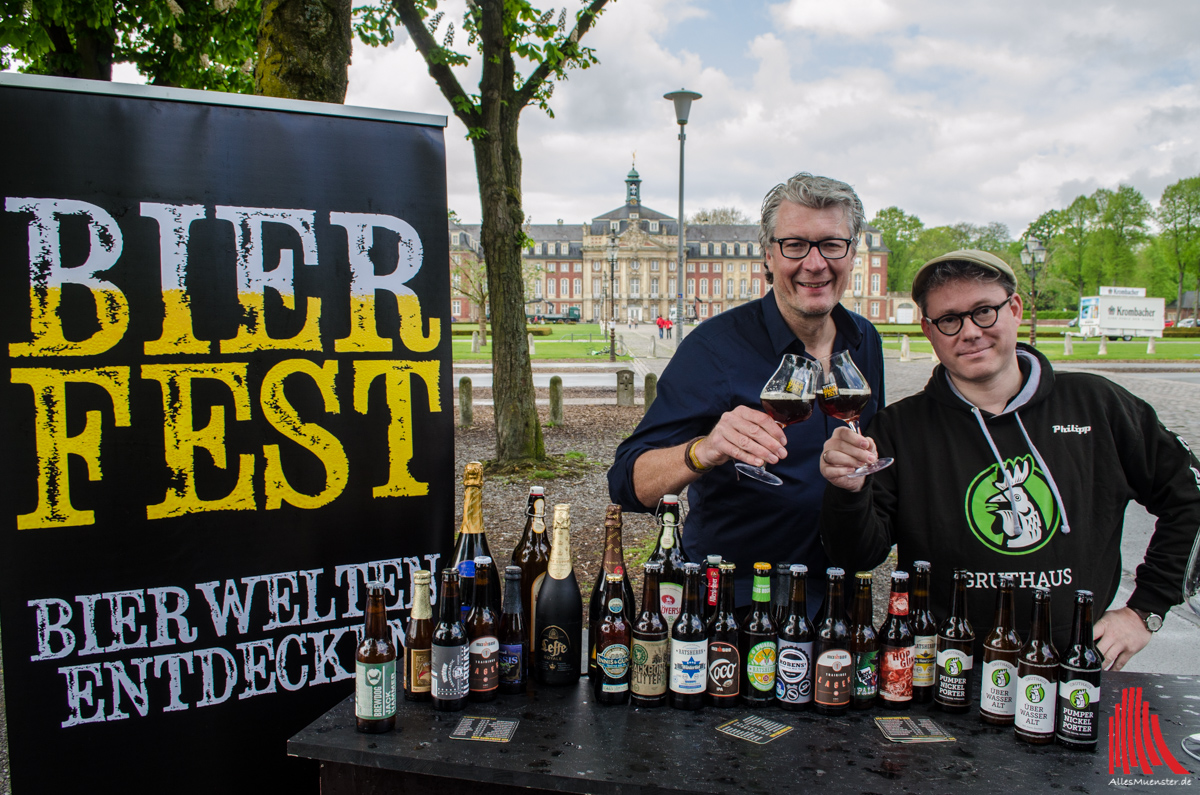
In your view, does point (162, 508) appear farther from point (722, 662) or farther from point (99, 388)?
point (722, 662)

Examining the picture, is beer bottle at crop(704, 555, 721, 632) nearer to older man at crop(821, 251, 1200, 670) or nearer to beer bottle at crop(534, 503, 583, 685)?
beer bottle at crop(534, 503, 583, 685)

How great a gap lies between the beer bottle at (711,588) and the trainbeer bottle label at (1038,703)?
0.73m

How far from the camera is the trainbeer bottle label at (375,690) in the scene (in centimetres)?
181

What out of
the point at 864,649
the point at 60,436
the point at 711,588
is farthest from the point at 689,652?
the point at 60,436

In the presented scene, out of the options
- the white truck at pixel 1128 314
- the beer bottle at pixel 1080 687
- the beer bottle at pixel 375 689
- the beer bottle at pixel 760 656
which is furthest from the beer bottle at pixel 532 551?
the white truck at pixel 1128 314

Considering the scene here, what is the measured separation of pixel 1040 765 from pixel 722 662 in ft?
2.38

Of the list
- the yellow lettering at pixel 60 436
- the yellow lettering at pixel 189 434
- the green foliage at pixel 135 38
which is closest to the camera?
the yellow lettering at pixel 60 436

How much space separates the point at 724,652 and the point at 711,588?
16 centimetres

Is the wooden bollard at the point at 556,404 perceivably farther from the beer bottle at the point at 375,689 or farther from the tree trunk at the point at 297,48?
the beer bottle at the point at 375,689

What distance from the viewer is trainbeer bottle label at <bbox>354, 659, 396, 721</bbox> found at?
181cm

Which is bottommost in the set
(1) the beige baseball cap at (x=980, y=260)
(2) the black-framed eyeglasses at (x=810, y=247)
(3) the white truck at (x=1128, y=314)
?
(1) the beige baseball cap at (x=980, y=260)

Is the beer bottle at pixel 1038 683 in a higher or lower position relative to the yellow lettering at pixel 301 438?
lower

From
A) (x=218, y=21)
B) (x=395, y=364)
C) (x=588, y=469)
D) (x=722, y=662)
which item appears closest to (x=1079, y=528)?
(x=722, y=662)

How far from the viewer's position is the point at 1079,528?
2.28 m
